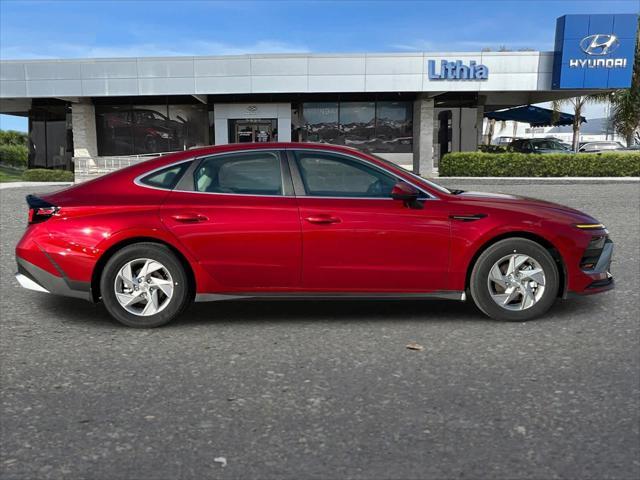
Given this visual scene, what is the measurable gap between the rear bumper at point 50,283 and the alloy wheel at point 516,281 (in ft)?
10.7

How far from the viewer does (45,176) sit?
25297 mm

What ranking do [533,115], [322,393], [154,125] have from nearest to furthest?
[322,393], [154,125], [533,115]

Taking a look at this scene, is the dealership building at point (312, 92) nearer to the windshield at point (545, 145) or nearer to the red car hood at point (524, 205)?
the windshield at point (545, 145)

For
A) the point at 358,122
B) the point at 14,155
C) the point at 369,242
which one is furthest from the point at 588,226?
the point at 14,155

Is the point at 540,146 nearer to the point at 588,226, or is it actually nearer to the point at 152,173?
the point at 588,226

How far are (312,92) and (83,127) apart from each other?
1104cm

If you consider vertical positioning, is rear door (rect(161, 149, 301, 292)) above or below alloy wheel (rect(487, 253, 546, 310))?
above

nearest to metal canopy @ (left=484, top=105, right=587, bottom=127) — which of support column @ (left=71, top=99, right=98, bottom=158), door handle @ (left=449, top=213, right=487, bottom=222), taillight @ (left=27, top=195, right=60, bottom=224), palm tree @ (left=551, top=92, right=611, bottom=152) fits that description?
palm tree @ (left=551, top=92, right=611, bottom=152)

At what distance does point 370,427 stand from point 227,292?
6.93 ft

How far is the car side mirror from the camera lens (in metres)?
4.74

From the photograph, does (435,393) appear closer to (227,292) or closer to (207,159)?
(227,292)

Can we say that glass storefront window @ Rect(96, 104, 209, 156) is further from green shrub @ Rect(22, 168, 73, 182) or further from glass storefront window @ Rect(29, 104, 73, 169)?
glass storefront window @ Rect(29, 104, 73, 169)

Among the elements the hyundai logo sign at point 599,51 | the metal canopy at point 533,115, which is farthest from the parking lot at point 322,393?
the metal canopy at point 533,115

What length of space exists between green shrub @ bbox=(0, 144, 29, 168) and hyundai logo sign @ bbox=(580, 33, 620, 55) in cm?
3022
